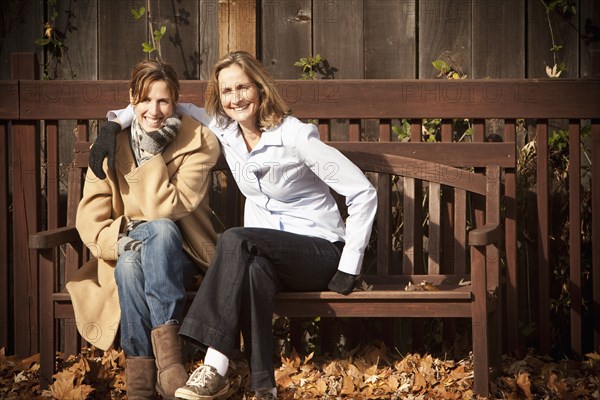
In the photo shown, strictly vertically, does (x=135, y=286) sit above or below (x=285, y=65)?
below

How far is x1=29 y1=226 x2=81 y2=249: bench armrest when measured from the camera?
12.5 feet

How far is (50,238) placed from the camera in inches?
152

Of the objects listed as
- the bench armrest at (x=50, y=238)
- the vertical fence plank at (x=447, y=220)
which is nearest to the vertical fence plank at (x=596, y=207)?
the vertical fence plank at (x=447, y=220)

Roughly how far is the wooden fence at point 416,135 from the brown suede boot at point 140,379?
3.75 ft

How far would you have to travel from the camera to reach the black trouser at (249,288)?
3.56 m

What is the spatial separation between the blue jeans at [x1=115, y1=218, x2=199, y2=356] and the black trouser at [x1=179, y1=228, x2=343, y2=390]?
4.7 inches

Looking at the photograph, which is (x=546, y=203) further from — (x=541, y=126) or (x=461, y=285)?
(x=461, y=285)

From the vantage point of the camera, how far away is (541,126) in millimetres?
4496

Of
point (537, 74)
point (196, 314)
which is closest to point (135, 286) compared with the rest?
point (196, 314)

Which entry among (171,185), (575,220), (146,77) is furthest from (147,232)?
(575,220)

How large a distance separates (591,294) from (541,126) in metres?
0.97

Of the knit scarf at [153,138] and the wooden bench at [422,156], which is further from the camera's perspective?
the wooden bench at [422,156]

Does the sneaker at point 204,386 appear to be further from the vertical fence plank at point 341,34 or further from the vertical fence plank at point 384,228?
the vertical fence plank at point 341,34

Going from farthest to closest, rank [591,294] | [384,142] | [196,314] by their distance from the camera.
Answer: [591,294], [384,142], [196,314]
